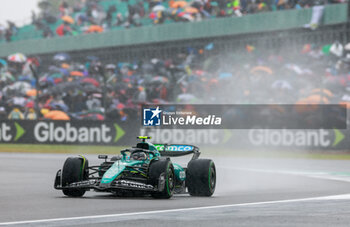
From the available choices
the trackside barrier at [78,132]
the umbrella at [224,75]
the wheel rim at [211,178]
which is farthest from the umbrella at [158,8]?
the wheel rim at [211,178]

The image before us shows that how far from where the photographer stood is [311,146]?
2912cm

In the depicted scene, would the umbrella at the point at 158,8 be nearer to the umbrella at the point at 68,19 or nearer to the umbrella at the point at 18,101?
the umbrella at the point at 68,19

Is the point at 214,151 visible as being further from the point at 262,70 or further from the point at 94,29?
the point at 94,29

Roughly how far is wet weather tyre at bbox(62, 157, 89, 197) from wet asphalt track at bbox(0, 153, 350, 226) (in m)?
0.22

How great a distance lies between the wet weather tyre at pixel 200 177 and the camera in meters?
12.5

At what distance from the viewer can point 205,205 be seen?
35.6ft

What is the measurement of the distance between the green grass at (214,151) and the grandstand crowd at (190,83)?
1704mm

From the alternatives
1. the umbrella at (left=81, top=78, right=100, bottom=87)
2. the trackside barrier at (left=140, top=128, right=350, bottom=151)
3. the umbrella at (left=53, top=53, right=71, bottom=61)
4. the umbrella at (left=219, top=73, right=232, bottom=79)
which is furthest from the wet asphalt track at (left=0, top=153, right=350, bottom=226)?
the umbrella at (left=53, top=53, right=71, bottom=61)

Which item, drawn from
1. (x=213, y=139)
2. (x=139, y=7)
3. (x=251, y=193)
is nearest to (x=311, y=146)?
(x=213, y=139)

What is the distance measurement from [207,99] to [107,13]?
17.0 m

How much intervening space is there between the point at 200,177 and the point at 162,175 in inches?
47.4

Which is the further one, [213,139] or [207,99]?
[207,99]

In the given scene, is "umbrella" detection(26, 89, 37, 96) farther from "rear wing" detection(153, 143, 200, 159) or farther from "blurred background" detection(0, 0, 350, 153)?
"rear wing" detection(153, 143, 200, 159)

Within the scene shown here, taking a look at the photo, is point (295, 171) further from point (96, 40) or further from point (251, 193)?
point (96, 40)
